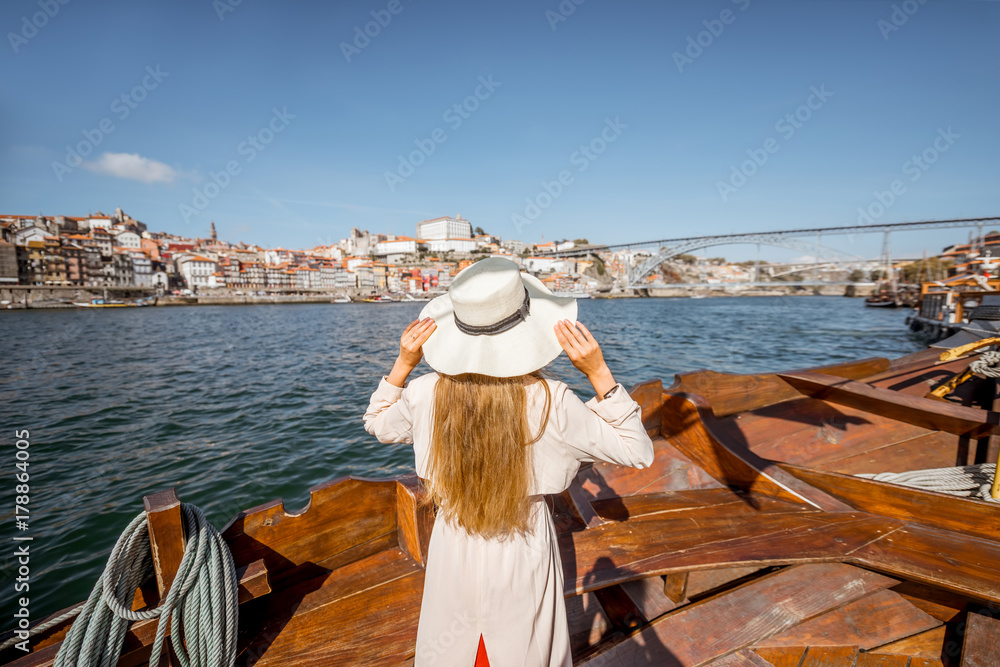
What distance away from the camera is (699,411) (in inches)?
104

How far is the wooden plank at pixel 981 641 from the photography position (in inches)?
55.1

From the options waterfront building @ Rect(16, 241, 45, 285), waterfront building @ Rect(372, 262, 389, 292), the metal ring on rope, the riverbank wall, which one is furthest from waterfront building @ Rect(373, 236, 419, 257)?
the metal ring on rope

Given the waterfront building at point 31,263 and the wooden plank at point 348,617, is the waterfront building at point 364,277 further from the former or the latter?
the wooden plank at point 348,617

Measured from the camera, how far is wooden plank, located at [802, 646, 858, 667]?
1534mm

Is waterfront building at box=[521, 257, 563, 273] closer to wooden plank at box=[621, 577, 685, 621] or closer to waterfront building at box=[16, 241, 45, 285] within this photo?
waterfront building at box=[16, 241, 45, 285]

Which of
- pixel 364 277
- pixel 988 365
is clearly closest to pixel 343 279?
pixel 364 277

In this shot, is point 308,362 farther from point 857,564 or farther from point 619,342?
point 857,564

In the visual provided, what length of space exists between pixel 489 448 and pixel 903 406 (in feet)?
11.0

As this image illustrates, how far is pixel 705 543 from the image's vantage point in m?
1.88

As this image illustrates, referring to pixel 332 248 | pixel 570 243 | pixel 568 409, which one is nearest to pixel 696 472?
pixel 568 409

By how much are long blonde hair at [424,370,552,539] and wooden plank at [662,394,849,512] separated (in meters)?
1.93

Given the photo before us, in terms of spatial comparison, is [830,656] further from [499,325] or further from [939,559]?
[499,325]

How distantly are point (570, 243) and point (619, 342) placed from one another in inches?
3099

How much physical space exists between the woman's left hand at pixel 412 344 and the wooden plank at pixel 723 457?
2110 mm
